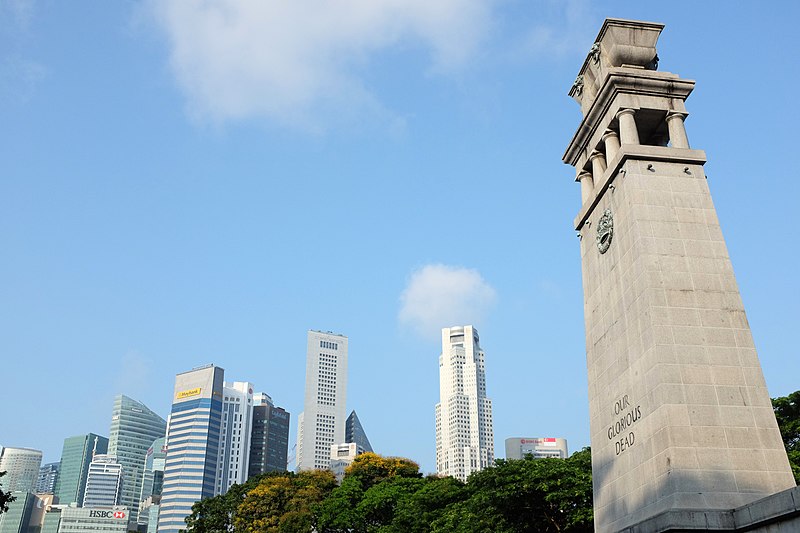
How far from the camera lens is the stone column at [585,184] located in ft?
74.6

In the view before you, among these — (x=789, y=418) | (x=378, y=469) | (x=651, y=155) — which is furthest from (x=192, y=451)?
(x=651, y=155)

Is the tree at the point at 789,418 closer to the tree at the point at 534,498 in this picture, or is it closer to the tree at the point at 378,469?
the tree at the point at 534,498

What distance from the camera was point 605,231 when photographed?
20.4 metres

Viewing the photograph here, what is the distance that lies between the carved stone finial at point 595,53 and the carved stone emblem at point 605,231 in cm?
485

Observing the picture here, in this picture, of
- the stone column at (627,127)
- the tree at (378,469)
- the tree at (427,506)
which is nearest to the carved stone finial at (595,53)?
the stone column at (627,127)

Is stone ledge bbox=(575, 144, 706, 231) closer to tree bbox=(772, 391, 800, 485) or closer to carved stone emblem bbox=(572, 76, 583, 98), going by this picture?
carved stone emblem bbox=(572, 76, 583, 98)

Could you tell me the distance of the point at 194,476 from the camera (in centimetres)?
19125

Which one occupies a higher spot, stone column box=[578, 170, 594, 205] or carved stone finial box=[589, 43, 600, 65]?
→ carved stone finial box=[589, 43, 600, 65]

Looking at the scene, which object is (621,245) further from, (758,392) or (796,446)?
(796,446)

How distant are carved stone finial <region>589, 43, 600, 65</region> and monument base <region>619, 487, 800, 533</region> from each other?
43.3ft

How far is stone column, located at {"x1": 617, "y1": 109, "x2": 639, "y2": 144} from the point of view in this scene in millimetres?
19969

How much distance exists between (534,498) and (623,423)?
1792 cm

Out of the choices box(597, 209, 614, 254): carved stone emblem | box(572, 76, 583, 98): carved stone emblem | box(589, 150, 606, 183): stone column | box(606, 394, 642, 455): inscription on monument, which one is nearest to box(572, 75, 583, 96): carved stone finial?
box(572, 76, 583, 98): carved stone emblem

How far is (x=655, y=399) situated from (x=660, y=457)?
128cm
